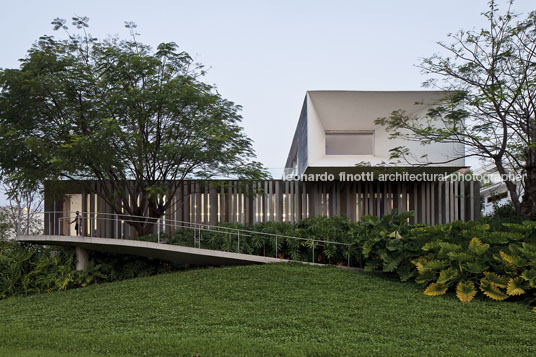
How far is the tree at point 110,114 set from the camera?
450 inches

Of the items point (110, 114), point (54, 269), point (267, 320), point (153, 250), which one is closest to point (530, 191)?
point (267, 320)

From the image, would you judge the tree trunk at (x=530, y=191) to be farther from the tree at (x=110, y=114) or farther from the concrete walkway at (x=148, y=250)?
the tree at (x=110, y=114)

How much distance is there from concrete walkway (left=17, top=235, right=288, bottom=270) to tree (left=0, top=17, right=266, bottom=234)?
1745 millimetres

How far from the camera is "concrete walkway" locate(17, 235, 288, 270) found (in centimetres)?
1128

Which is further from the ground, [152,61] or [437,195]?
[152,61]

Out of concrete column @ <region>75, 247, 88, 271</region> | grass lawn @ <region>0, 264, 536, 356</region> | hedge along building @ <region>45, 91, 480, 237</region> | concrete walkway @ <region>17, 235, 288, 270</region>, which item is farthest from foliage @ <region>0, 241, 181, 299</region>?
hedge along building @ <region>45, 91, 480, 237</region>

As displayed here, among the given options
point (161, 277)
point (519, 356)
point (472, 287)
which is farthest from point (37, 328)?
point (472, 287)

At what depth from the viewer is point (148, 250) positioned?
11.6m

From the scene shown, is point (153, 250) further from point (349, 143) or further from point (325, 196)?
point (349, 143)

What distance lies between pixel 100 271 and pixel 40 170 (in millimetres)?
3891

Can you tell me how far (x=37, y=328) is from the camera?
6.82 meters

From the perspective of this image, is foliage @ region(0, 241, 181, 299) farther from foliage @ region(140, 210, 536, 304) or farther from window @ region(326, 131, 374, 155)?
→ window @ region(326, 131, 374, 155)

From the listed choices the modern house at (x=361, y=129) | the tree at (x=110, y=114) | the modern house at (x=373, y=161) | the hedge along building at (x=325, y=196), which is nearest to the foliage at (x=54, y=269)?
the tree at (x=110, y=114)

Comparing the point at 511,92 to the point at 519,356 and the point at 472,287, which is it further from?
the point at 519,356
